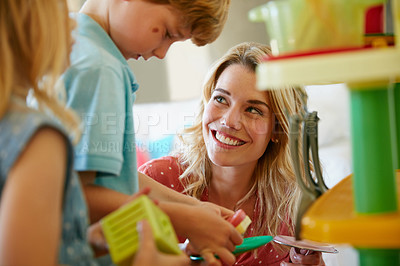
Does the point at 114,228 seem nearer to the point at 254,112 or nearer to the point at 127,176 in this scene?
the point at 127,176

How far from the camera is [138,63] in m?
2.97

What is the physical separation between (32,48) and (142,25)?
0.35 metres

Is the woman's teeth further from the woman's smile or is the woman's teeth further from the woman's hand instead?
the woman's hand

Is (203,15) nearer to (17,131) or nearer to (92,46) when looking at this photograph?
(92,46)

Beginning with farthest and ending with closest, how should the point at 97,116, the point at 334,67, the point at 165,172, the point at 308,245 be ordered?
1. the point at 165,172
2. the point at 308,245
3. the point at 97,116
4. the point at 334,67

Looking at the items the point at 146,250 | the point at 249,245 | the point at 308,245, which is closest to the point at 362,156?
the point at 146,250

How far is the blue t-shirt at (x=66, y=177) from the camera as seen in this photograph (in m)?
0.56

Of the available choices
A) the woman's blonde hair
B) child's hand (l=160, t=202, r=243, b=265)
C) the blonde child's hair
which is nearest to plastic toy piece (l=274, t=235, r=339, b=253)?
child's hand (l=160, t=202, r=243, b=265)

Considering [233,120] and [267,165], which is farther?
[267,165]

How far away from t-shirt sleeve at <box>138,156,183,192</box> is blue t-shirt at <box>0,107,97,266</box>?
91 centimetres

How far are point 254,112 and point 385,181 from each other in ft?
3.12

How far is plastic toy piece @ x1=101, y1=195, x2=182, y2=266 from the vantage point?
610 mm

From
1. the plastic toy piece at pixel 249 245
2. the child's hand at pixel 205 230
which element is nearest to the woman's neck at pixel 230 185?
the plastic toy piece at pixel 249 245

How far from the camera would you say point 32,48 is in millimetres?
625
